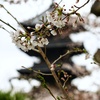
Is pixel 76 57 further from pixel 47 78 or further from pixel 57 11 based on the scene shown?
pixel 57 11

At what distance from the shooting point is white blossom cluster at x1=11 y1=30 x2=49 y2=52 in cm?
105

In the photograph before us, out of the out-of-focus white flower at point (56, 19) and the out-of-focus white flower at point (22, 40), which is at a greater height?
the out-of-focus white flower at point (22, 40)

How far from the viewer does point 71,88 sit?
18.1 ft

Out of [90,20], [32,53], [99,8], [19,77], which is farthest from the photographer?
[32,53]

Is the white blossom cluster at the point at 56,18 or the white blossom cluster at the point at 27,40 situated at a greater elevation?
the white blossom cluster at the point at 27,40

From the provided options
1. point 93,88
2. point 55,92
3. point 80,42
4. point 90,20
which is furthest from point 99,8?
point 55,92

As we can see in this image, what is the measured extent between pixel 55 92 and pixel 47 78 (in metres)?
0.30

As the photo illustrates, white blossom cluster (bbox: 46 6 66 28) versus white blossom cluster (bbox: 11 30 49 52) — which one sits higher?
white blossom cluster (bbox: 11 30 49 52)

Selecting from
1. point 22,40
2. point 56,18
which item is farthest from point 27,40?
point 56,18

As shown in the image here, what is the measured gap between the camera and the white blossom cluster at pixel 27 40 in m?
1.05

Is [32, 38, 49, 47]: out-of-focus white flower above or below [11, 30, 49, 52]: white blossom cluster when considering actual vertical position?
below

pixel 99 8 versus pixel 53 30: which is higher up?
pixel 99 8

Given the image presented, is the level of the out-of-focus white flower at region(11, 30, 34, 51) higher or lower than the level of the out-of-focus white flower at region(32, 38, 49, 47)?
higher

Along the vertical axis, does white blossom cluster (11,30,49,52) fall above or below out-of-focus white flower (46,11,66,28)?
above
